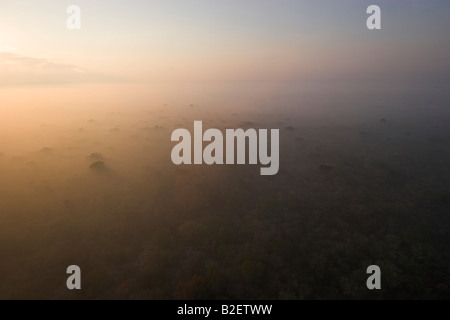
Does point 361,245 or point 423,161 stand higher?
point 423,161

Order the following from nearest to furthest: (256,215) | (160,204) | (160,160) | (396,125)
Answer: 1. (256,215)
2. (160,204)
3. (160,160)
4. (396,125)

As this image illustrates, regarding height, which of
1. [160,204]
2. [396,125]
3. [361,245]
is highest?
[396,125]

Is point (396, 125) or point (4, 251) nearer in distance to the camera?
point (4, 251)

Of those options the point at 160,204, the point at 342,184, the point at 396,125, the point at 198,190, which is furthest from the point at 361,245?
the point at 396,125

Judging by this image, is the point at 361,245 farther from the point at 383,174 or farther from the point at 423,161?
the point at 423,161

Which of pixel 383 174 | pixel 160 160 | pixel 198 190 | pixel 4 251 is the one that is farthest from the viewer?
pixel 160 160
